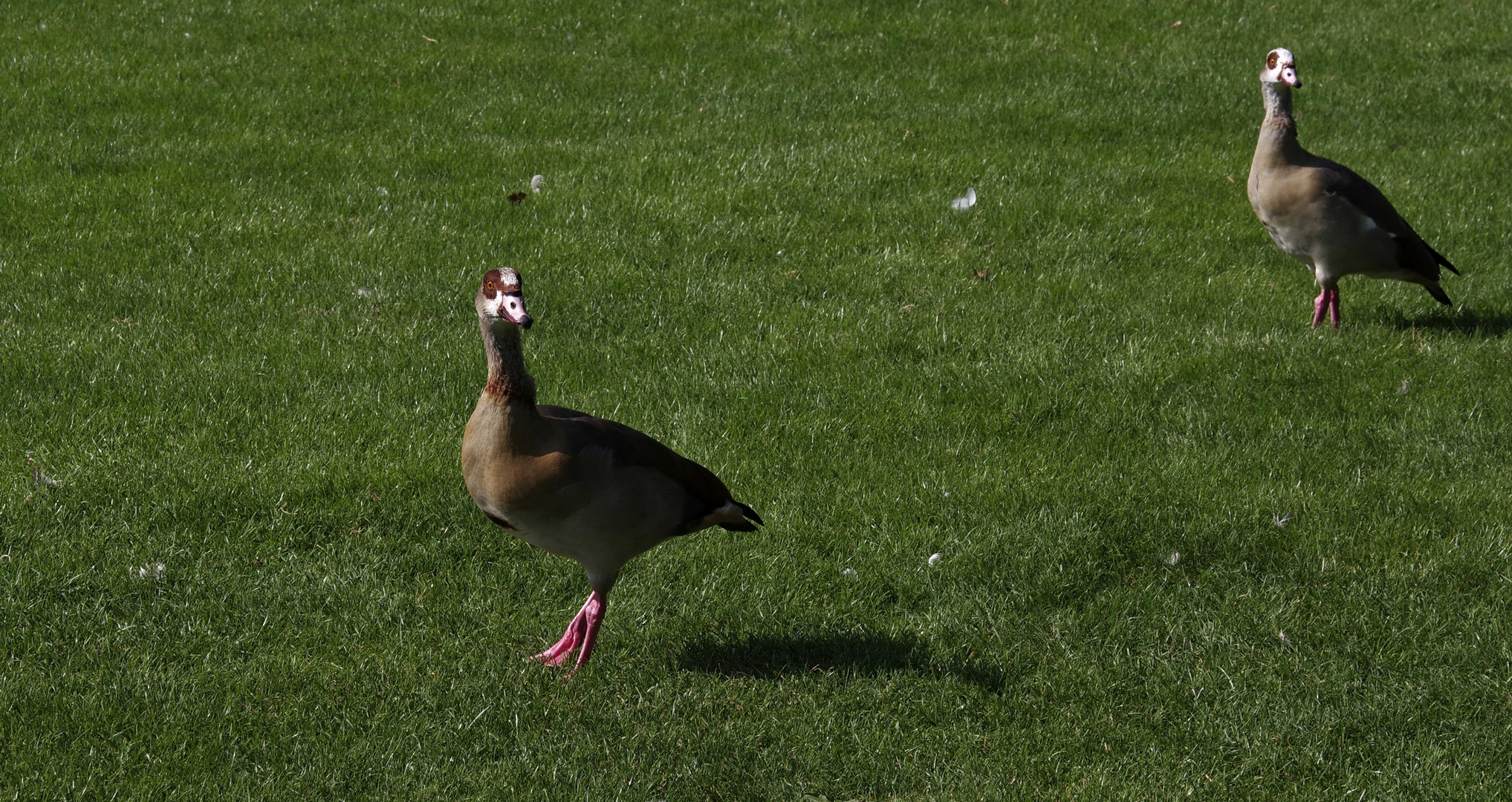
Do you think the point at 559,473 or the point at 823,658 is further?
the point at 823,658

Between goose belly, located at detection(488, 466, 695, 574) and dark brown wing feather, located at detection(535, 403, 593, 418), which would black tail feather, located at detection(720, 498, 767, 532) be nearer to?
goose belly, located at detection(488, 466, 695, 574)

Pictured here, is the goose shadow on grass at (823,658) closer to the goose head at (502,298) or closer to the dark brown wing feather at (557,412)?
the dark brown wing feather at (557,412)

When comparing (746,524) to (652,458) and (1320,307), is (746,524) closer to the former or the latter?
(652,458)

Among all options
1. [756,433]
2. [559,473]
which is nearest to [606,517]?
[559,473]

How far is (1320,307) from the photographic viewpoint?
27.8 ft

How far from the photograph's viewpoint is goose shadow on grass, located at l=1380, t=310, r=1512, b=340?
845 cm

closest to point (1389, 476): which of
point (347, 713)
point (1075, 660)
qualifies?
point (1075, 660)

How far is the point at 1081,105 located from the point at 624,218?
509 centimetres

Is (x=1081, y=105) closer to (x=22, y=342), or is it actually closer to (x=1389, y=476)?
(x=1389, y=476)

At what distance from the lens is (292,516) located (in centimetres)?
598

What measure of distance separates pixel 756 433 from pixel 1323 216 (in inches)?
156

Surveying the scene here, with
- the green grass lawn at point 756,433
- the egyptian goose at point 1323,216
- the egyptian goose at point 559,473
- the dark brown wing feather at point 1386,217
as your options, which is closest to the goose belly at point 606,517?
the egyptian goose at point 559,473

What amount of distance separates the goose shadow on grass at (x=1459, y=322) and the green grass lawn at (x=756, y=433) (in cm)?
6

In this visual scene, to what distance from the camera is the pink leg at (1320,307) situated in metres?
8.41
